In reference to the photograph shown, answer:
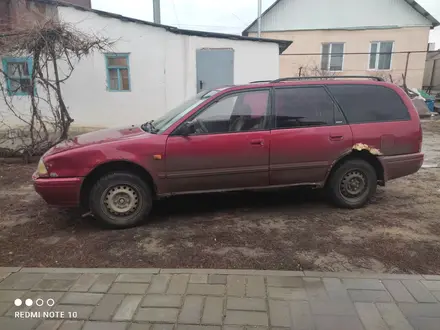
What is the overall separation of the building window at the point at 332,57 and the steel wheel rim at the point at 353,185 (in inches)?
648

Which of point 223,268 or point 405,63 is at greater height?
point 405,63

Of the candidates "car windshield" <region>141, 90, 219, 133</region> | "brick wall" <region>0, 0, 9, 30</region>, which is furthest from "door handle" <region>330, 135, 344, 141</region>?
"brick wall" <region>0, 0, 9, 30</region>

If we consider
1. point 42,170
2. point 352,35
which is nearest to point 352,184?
point 42,170

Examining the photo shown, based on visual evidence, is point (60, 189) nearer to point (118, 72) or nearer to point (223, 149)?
point (223, 149)

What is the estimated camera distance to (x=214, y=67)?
10.6m

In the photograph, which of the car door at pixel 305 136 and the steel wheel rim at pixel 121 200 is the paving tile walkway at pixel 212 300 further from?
the car door at pixel 305 136

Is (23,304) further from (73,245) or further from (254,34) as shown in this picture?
(254,34)

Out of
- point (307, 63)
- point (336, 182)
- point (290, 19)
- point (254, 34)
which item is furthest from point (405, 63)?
point (336, 182)

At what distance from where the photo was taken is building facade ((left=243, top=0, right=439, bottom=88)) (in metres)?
18.8

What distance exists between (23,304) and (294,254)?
2399 millimetres

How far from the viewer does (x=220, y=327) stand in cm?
237

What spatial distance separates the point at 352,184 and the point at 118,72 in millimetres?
8627

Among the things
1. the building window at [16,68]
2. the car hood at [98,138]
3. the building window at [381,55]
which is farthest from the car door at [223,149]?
the building window at [381,55]

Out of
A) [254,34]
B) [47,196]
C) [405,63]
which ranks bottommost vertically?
[47,196]
